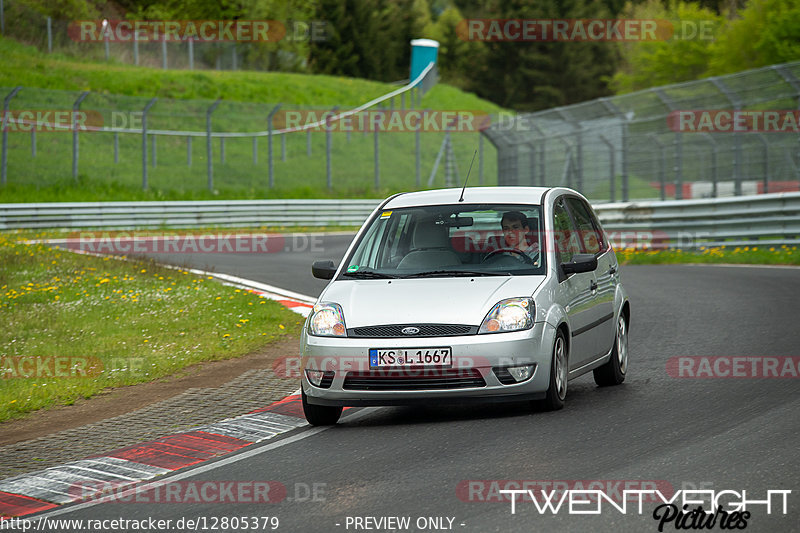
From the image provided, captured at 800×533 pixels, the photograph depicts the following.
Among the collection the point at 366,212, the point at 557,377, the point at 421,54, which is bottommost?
the point at 366,212

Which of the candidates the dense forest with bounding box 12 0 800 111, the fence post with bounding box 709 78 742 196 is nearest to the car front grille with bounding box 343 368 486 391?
the fence post with bounding box 709 78 742 196

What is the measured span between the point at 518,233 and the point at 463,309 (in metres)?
1.21

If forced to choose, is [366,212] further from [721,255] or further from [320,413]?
[320,413]

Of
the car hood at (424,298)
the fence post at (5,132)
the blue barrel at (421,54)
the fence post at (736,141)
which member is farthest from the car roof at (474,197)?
the blue barrel at (421,54)

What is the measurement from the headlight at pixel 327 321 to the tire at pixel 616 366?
92.5 inches

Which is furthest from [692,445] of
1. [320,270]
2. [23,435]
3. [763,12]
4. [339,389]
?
[763,12]

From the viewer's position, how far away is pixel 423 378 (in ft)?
25.4

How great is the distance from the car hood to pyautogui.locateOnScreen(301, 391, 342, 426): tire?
26.0 inches

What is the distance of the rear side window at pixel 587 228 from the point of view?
9.64 m

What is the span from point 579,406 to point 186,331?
633 centimetres

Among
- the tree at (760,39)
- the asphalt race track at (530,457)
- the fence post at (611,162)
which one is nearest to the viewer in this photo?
the asphalt race track at (530,457)

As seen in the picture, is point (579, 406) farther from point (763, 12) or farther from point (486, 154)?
point (763, 12)

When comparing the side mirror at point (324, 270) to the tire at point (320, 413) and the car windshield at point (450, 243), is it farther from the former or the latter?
the tire at point (320, 413)

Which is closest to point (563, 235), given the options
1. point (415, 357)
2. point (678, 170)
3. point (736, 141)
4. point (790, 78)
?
point (415, 357)
